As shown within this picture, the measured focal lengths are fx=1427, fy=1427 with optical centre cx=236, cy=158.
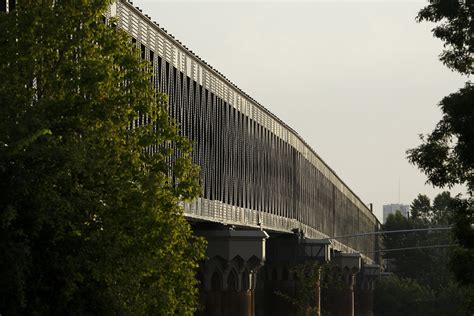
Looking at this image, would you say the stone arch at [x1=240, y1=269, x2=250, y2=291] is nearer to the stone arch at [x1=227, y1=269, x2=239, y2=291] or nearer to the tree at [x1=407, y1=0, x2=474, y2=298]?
the stone arch at [x1=227, y1=269, x2=239, y2=291]

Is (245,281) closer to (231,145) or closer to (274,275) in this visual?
(231,145)

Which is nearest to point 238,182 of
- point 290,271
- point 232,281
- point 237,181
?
point 237,181

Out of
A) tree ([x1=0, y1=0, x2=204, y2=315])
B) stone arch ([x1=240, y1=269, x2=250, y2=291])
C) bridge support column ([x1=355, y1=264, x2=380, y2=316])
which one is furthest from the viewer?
bridge support column ([x1=355, y1=264, x2=380, y2=316])

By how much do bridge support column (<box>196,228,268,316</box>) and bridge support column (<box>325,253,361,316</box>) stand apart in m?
44.6

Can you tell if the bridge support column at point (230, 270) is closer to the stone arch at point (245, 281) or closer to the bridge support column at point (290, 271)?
the stone arch at point (245, 281)

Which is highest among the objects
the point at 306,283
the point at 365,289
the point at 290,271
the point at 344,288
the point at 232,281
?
the point at 365,289

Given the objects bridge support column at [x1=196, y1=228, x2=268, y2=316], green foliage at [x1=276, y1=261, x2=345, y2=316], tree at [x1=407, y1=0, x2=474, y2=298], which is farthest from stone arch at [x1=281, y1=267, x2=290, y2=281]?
tree at [x1=407, y1=0, x2=474, y2=298]

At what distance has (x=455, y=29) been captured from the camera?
143 ft

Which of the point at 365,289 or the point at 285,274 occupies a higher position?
the point at 365,289

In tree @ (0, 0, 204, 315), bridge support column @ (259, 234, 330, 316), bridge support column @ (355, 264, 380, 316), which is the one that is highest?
bridge support column @ (355, 264, 380, 316)

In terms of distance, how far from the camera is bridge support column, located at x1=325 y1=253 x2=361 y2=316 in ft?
419

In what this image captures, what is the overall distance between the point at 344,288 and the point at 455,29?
93223mm

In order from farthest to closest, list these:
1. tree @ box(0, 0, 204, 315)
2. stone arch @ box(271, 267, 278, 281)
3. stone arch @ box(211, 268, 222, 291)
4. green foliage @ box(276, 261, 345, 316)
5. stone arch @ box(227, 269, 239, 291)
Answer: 1. stone arch @ box(271, 267, 278, 281)
2. green foliage @ box(276, 261, 345, 316)
3. stone arch @ box(227, 269, 239, 291)
4. stone arch @ box(211, 268, 222, 291)
5. tree @ box(0, 0, 204, 315)

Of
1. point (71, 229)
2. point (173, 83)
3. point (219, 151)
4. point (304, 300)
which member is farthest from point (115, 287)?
point (304, 300)
